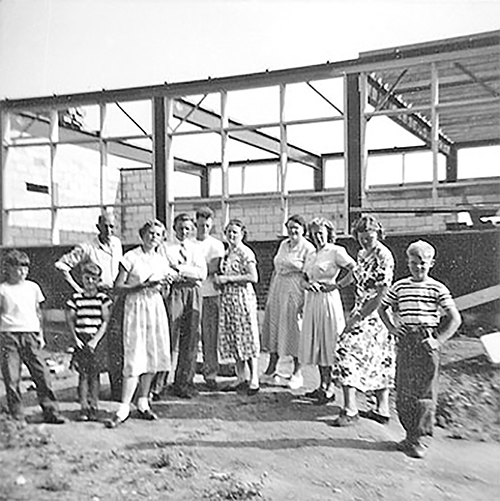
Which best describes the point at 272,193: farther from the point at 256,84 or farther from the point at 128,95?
the point at 128,95

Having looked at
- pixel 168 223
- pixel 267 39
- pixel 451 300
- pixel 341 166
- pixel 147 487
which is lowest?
pixel 147 487

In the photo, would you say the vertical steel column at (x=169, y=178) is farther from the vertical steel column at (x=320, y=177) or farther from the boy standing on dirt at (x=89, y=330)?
the vertical steel column at (x=320, y=177)

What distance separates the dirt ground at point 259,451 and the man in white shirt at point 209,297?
0.07m

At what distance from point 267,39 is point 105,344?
3.47 ft

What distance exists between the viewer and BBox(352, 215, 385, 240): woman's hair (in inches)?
77.9

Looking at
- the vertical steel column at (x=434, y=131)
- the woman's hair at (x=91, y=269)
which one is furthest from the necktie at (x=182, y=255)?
the vertical steel column at (x=434, y=131)

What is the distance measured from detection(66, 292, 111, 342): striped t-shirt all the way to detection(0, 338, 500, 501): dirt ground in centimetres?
13

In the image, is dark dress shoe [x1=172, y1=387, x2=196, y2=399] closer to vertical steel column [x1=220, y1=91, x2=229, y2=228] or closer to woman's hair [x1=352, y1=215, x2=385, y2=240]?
vertical steel column [x1=220, y1=91, x2=229, y2=228]

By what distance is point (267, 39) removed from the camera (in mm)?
2180

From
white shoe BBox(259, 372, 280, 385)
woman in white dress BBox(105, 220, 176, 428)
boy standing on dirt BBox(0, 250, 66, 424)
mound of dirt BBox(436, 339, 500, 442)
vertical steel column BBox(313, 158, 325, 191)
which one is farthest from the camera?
boy standing on dirt BBox(0, 250, 66, 424)

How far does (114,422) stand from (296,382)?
1.93ft

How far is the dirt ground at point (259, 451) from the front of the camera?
6.20 ft

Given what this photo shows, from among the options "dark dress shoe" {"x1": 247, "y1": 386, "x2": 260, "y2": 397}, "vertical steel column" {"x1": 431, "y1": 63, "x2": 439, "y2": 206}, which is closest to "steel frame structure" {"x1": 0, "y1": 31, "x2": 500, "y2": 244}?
"vertical steel column" {"x1": 431, "y1": 63, "x2": 439, "y2": 206}

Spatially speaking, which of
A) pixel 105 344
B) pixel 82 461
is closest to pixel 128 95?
pixel 105 344
